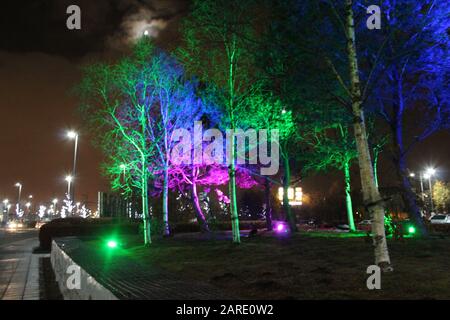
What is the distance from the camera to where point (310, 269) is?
34.6ft

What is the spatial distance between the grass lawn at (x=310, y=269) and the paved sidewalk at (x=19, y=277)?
366cm

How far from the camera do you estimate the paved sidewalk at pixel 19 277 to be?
11.1m

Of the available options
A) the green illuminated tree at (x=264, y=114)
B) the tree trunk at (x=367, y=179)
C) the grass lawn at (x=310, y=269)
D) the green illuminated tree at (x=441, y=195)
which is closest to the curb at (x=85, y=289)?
the grass lawn at (x=310, y=269)

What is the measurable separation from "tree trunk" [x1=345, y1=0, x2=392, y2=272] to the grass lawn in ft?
1.81

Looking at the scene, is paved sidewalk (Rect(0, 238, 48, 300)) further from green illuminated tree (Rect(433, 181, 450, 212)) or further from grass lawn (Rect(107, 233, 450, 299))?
green illuminated tree (Rect(433, 181, 450, 212))

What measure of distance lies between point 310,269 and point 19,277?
382 inches

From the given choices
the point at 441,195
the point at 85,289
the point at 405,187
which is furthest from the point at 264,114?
the point at 441,195

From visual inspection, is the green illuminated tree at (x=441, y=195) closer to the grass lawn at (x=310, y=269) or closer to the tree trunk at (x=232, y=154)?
the grass lawn at (x=310, y=269)

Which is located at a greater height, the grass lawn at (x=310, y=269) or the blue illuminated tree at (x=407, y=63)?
the blue illuminated tree at (x=407, y=63)

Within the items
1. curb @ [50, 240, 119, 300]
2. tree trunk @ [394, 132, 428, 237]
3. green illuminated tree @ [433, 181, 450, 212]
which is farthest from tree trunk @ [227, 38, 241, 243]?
green illuminated tree @ [433, 181, 450, 212]

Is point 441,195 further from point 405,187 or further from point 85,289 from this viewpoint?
point 85,289

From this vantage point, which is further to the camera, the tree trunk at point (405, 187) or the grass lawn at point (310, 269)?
the tree trunk at point (405, 187)

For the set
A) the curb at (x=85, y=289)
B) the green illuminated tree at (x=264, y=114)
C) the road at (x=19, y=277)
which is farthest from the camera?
the green illuminated tree at (x=264, y=114)
